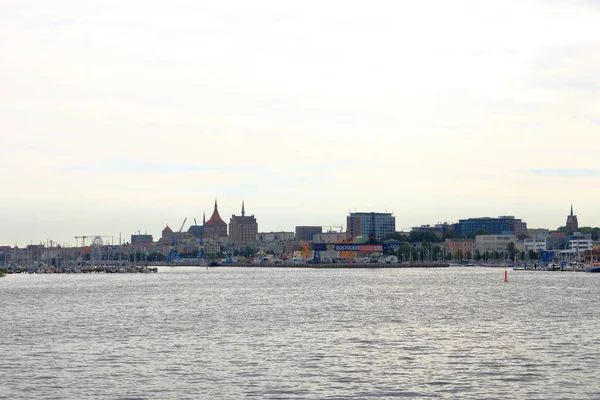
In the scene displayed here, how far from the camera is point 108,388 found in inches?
1432

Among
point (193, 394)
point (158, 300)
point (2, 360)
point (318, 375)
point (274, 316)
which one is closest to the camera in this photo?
point (193, 394)

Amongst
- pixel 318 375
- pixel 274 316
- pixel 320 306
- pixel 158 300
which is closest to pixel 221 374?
pixel 318 375

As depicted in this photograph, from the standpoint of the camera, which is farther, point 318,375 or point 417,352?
point 417,352

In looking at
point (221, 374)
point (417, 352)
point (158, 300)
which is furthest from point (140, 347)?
point (158, 300)

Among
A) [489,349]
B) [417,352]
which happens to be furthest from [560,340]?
[417,352]

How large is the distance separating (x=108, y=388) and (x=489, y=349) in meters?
20.2

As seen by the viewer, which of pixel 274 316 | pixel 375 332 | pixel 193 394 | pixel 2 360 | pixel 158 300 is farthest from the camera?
pixel 158 300

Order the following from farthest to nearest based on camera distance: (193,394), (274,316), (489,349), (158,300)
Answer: (158,300), (274,316), (489,349), (193,394)

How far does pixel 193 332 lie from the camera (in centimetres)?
5731

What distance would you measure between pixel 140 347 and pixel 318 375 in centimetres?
1345

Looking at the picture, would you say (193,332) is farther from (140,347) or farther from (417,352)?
(417,352)

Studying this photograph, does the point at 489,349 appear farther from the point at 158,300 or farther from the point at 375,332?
the point at 158,300

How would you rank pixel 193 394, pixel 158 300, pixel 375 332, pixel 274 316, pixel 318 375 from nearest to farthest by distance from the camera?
pixel 193 394, pixel 318 375, pixel 375 332, pixel 274 316, pixel 158 300

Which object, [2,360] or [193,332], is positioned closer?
[2,360]
